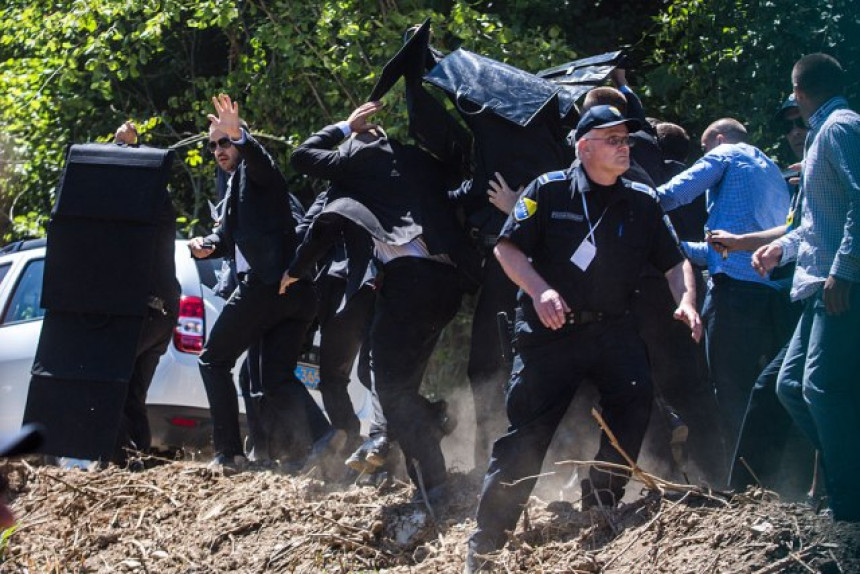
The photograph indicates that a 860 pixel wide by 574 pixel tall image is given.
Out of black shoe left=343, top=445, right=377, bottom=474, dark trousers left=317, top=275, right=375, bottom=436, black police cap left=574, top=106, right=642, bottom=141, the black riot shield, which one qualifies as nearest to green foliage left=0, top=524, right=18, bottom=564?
the black riot shield

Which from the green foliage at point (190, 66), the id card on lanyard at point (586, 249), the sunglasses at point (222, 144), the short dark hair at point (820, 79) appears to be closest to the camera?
the short dark hair at point (820, 79)

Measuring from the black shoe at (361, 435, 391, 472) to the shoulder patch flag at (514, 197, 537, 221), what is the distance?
191 cm

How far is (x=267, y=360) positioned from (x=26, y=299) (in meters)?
2.86

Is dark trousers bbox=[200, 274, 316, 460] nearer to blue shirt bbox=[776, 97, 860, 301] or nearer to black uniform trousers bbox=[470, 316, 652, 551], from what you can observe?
black uniform trousers bbox=[470, 316, 652, 551]

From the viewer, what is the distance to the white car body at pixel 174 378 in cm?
921

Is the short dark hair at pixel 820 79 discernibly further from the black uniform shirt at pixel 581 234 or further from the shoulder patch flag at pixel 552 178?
the shoulder patch flag at pixel 552 178

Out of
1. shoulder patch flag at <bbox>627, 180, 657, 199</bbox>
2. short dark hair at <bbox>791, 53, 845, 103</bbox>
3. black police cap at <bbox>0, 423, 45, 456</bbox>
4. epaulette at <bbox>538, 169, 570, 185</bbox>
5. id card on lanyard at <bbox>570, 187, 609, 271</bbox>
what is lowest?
id card on lanyard at <bbox>570, 187, 609, 271</bbox>

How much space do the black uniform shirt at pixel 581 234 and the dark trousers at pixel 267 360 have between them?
2606 millimetres

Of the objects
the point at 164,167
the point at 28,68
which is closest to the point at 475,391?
the point at 164,167

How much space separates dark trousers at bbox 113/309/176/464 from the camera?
879cm

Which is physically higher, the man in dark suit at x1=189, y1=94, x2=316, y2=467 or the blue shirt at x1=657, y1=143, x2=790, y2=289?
the blue shirt at x1=657, y1=143, x2=790, y2=289

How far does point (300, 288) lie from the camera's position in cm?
832

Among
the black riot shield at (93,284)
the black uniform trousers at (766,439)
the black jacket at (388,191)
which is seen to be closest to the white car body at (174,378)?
the black riot shield at (93,284)

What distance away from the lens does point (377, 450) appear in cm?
730
